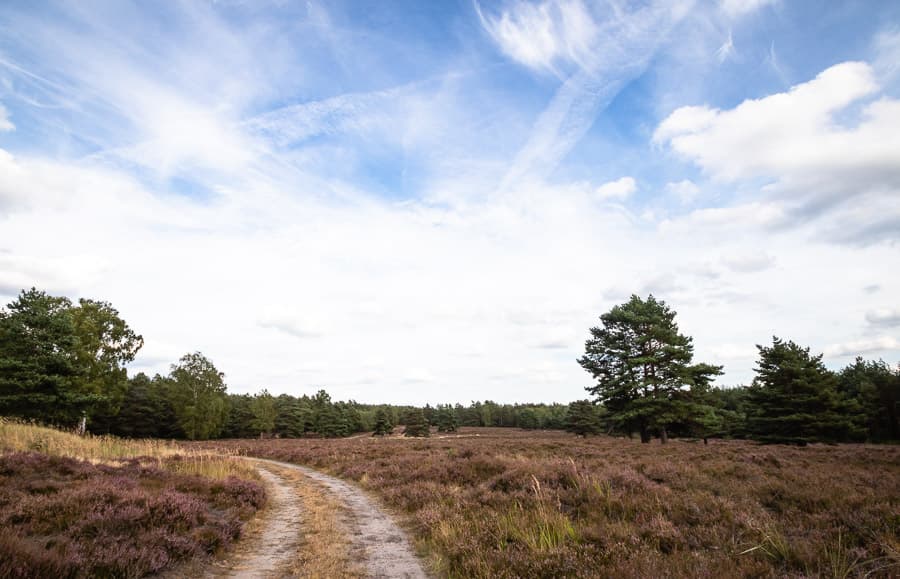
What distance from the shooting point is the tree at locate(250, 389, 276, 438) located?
7012 centimetres

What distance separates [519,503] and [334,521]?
454 centimetres

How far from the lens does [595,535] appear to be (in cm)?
716

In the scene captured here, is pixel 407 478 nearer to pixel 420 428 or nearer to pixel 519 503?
pixel 519 503

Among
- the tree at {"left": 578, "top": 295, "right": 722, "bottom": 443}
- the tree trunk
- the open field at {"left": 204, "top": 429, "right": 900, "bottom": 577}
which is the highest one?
the tree at {"left": 578, "top": 295, "right": 722, "bottom": 443}

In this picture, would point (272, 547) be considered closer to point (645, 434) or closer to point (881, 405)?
point (645, 434)

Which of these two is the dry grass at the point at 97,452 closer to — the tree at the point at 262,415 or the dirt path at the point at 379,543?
the dirt path at the point at 379,543

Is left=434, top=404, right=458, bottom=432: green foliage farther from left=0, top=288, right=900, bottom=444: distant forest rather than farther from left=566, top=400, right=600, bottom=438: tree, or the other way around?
left=0, top=288, right=900, bottom=444: distant forest

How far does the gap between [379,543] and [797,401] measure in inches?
1589

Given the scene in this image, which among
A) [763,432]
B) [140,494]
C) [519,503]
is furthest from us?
[763,432]

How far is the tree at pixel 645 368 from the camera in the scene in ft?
102

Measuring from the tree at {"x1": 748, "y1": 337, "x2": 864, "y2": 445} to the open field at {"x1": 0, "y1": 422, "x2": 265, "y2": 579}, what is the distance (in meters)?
41.0

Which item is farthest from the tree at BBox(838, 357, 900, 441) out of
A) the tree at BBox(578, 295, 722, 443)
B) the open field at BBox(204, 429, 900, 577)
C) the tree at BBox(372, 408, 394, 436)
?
the tree at BBox(372, 408, 394, 436)

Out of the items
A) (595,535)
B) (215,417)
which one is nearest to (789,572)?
(595,535)

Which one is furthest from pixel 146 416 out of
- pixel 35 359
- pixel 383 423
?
pixel 35 359
